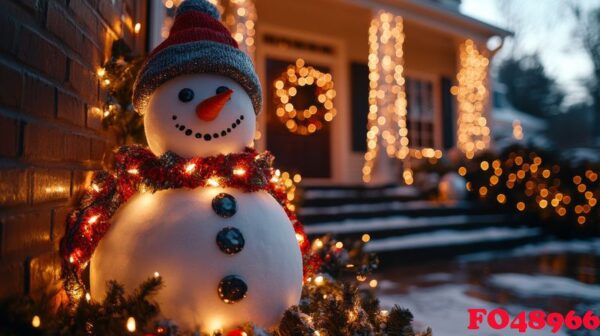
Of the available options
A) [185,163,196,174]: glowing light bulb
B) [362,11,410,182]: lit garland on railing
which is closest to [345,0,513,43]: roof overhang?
[362,11,410,182]: lit garland on railing

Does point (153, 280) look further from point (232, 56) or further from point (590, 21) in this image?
point (590, 21)

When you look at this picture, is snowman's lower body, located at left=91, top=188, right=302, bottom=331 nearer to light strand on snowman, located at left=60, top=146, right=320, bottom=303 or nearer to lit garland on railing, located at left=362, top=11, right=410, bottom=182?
light strand on snowman, located at left=60, top=146, right=320, bottom=303

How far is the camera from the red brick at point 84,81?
5.50 feet

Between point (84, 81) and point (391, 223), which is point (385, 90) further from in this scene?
point (84, 81)

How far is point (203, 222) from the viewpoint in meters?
1.60

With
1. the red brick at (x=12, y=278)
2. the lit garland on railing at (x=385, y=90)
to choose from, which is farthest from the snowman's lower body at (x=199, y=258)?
the lit garland on railing at (x=385, y=90)

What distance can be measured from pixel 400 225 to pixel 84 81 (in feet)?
14.9

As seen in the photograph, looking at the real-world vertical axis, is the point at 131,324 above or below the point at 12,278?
below

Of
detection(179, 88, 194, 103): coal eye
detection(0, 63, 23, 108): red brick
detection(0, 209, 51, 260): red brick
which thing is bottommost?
detection(0, 209, 51, 260): red brick

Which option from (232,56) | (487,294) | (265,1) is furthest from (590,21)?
(232,56)

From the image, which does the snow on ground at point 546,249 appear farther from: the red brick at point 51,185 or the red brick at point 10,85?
the red brick at point 10,85

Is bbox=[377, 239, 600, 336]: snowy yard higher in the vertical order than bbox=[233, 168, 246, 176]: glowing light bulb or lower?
lower

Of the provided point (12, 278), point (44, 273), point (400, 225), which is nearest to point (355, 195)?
point (400, 225)

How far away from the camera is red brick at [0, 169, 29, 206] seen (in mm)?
1149
